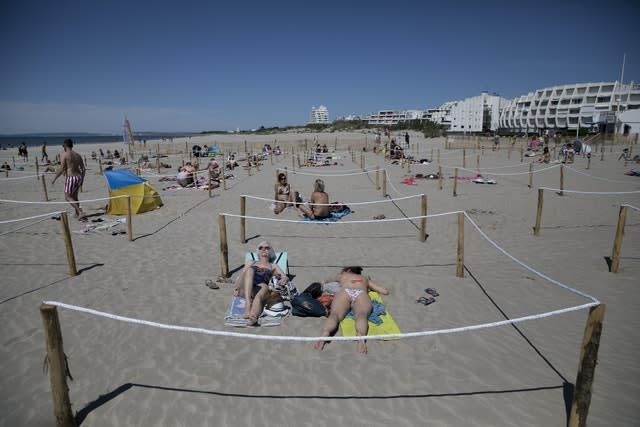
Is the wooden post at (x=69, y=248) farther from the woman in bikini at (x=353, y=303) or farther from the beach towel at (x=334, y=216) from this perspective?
the beach towel at (x=334, y=216)

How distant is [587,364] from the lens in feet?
8.67

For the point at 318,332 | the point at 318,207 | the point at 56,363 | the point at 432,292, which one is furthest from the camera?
the point at 318,207

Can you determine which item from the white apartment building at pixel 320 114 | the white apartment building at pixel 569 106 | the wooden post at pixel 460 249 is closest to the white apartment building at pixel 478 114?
the white apartment building at pixel 569 106

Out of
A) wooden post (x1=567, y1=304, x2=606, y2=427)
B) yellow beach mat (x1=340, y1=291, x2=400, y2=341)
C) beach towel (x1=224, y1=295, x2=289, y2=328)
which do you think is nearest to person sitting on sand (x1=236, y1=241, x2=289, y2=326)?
beach towel (x1=224, y1=295, x2=289, y2=328)

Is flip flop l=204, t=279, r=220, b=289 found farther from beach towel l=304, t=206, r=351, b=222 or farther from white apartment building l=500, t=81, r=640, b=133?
white apartment building l=500, t=81, r=640, b=133

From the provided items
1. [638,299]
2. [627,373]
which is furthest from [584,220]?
[627,373]

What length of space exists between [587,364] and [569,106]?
81.3m

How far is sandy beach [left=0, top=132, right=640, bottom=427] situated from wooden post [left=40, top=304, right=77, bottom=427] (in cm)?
24

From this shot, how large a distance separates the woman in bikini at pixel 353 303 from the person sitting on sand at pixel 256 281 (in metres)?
0.86

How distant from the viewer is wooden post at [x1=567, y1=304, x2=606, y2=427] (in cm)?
257

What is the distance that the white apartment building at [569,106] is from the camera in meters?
59.0

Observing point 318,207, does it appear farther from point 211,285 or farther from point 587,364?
point 587,364

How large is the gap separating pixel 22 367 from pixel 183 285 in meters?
2.14

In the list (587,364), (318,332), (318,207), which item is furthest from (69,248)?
(587,364)
